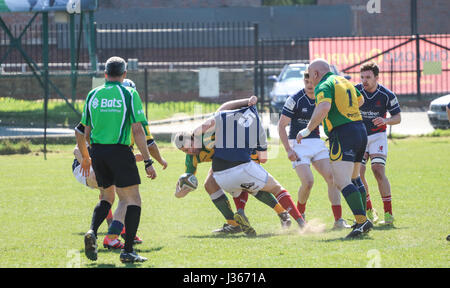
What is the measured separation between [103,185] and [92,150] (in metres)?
0.38

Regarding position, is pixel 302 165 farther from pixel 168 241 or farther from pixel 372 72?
pixel 168 241

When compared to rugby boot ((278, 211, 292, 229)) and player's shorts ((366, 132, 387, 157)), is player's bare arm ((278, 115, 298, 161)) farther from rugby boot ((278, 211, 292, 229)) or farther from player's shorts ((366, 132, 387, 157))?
player's shorts ((366, 132, 387, 157))

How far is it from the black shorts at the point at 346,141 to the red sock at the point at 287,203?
0.81 m

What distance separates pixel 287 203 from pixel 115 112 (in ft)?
9.48

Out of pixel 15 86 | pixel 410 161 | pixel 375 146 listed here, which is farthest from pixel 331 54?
pixel 375 146

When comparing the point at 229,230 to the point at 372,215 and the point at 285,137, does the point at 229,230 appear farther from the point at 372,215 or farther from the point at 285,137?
the point at 372,215

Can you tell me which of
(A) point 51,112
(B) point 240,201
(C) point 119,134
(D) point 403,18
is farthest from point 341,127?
(D) point 403,18

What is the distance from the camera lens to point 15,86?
94.0ft

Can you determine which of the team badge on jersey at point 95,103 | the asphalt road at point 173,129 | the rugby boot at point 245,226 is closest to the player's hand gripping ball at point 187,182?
the rugby boot at point 245,226

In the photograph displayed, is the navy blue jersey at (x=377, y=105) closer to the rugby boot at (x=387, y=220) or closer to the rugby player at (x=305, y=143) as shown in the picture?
the rugby player at (x=305, y=143)

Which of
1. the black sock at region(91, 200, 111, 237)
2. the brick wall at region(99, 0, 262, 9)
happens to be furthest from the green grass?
the brick wall at region(99, 0, 262, 9)

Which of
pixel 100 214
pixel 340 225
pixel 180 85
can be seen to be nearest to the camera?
pixel 100 214

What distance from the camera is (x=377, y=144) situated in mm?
10992

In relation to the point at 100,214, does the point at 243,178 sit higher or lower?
higher
